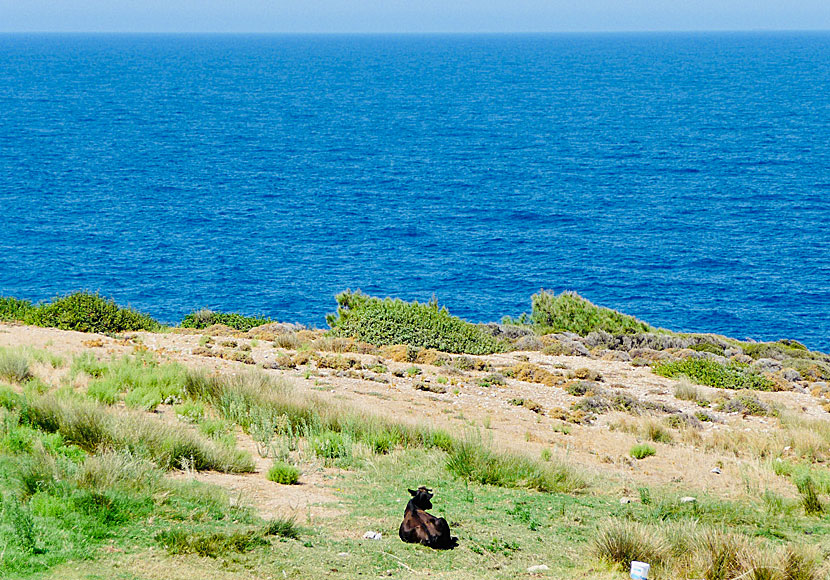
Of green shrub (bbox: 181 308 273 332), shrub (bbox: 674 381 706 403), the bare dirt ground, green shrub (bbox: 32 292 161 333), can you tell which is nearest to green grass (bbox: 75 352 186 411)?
the bare dirt ground

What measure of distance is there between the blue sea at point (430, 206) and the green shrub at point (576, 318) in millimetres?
8917

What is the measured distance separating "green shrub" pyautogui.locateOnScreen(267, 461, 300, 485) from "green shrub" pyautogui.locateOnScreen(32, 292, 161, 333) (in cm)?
1219

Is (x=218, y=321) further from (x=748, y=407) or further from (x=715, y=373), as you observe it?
(x=748, y=407)

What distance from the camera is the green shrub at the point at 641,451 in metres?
13.1

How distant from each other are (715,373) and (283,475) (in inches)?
526

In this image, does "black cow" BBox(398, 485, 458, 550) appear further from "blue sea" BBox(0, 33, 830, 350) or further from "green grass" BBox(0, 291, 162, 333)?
"blue sea" BBox(0, 33, 830, 350)

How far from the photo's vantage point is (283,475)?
9609 millimetres

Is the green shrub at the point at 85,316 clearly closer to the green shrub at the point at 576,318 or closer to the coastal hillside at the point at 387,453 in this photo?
the coastal hillside at the point at 387,453

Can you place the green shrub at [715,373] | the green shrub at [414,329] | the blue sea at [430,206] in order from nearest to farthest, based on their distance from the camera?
the green shrub at [715,373]
the green shrub at [414,329]
the blue sea at [430,206]

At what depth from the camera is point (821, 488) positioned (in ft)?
36.3

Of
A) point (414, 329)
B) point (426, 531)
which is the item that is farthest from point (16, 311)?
point (426, 531)

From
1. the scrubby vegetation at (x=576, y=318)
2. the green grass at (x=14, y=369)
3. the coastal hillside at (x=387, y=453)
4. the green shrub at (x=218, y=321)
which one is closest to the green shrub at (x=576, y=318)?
the scrubby vegetation at (x=576, y=318)

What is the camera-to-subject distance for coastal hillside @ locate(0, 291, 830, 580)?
23.8ft

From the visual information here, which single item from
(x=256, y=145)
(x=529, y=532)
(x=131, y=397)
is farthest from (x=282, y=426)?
(x=256, y=145)
